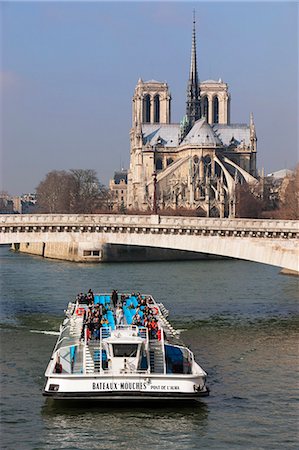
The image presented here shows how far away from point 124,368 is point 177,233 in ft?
39.3

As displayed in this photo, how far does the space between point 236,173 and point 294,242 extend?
61.9m

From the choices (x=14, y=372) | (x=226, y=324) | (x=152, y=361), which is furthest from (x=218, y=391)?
(x=226, y=324)

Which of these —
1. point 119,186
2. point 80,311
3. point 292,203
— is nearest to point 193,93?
point 119,186

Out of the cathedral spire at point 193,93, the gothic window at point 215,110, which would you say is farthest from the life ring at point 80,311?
the gothic window at point 215,110

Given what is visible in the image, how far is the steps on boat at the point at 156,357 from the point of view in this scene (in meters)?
18.2

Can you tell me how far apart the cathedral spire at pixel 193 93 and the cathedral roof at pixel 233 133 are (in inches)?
94.5

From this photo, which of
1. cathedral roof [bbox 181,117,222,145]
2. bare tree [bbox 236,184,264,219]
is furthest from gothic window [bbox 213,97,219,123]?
bare tree [bbox 236,184,264,219]

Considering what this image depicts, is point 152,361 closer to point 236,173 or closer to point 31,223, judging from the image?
point 31,223

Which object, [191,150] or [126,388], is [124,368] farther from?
[191,150]

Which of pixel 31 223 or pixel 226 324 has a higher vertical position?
pixel 31 223

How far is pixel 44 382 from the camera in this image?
19.0 metres

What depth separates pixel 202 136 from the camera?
96.8 meters

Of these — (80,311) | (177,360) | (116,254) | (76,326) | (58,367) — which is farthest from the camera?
(116,254)

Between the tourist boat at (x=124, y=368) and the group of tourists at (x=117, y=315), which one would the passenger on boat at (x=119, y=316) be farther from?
the tourist boat at (x=124, y=368)
